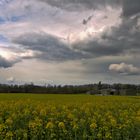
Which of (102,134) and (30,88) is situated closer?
(102,134)

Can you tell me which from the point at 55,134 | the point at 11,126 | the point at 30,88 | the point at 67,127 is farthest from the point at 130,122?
the point at 30,88

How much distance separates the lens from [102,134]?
1342cm

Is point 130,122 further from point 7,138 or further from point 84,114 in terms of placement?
point 7,138

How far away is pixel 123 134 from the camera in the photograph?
44.8 feet

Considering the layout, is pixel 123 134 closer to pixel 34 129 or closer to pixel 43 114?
pixel 34 129

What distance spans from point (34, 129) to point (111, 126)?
9.33 ft

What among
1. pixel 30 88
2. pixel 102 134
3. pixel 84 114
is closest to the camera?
pixel 102 134

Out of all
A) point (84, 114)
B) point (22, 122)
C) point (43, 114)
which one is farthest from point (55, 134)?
point (84, 114)

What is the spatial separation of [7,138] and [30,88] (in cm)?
10050

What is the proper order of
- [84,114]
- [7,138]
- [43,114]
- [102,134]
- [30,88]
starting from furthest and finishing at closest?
1. [30,88]
2. [84,114]
3. [43,114]
4. [102,134]
5. [7,138]

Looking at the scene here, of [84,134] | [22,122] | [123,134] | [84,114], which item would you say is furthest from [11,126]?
[84,114]

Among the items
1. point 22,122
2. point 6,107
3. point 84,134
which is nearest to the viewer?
point 84,134

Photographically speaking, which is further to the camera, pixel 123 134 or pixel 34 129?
pixel 123 134

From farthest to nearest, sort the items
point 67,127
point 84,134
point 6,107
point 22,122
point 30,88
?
point 30,88 < point 6,107 < point 22,122 < point 67,127 < point 84,134
